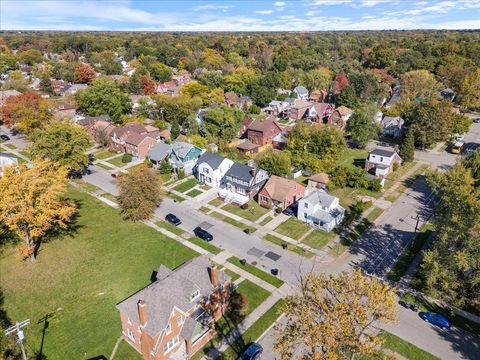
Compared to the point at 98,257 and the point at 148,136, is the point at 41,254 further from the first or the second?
the point at 148,136

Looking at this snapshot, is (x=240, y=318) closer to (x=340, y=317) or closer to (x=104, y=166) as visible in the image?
(x=340, y=317)

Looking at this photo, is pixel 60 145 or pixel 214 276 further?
pixel 60 145

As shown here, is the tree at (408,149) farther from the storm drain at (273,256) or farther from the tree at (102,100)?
the tree at (102,100)

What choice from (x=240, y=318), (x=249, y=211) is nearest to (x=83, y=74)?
(x=249, y=211)

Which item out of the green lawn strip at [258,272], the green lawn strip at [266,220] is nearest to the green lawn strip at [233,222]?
the green lawn strip at [266,220]

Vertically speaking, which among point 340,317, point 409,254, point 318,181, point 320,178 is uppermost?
point 340,317

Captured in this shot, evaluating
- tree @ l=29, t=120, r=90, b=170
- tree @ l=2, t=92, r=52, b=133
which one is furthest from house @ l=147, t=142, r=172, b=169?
tree @ l=2, t=92, r=52, b=133
